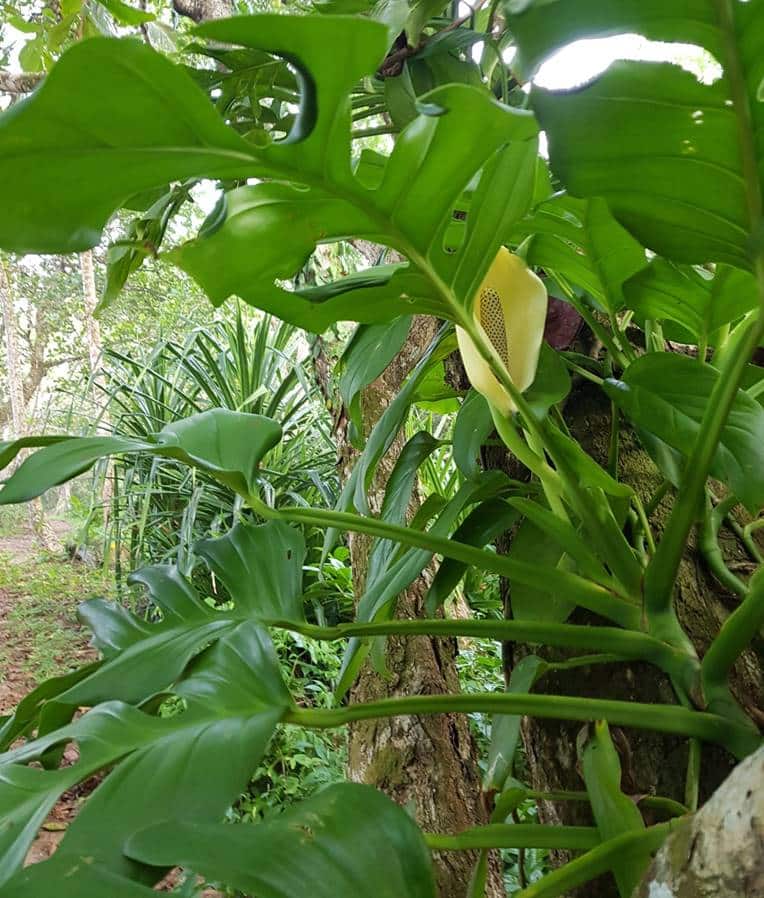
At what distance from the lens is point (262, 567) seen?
1.47ft

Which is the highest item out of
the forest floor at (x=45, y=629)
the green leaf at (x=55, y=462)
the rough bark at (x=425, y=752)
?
the green leaf at (x=55, y=462)

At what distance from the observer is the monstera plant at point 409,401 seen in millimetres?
214

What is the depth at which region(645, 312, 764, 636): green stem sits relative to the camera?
273mm

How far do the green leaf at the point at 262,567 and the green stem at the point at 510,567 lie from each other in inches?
3.3

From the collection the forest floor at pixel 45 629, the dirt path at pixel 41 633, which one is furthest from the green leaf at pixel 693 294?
the dirt path at pixel 41 633

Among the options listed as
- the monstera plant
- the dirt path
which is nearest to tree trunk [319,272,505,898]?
the monstera plant

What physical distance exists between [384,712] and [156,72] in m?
0.26

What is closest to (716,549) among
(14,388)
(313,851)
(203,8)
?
A: (313,851)

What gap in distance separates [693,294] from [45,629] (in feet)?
9.50

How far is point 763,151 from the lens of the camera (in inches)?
9.5

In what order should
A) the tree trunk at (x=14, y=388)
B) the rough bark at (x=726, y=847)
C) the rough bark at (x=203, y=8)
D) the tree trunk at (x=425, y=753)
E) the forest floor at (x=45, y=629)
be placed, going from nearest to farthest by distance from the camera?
the rough bark at (x=726, y=847) < the tree trunk at (x=425, y=753) < the rough bark at (x=203, y=8) < the forest floor at (x=45, y=629) < the tree trunk at (x=14, y=388)

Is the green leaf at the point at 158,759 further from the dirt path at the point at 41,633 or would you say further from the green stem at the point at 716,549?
the dirt path at the point at 41,633

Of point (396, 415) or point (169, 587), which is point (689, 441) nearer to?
point (396, 415)

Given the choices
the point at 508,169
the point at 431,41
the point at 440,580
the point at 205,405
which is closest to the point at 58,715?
the point at 440,580
